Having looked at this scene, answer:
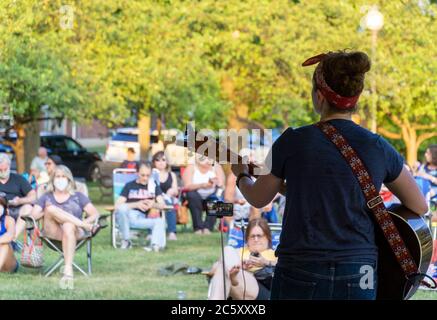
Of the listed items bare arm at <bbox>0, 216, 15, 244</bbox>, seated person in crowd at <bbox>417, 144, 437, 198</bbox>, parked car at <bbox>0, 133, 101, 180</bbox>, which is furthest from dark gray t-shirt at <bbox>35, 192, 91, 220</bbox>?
parked car at <bbox>0, 133, 101, 180</bbox>

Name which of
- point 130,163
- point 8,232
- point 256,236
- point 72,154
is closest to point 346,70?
point 256,236

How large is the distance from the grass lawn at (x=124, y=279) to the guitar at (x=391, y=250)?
18.0ft

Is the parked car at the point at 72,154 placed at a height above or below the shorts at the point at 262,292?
above

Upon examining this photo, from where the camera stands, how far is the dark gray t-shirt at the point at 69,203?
11.2 meters

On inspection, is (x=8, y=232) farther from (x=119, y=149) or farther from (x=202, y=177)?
(x=119, y=149)

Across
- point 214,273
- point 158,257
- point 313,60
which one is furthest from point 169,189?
point 313,60

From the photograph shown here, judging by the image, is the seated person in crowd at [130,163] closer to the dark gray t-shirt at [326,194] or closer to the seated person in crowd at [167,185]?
the seated person in crowd at [167,185]

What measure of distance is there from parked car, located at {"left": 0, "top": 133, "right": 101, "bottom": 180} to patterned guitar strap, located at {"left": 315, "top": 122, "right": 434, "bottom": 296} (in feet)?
88.1

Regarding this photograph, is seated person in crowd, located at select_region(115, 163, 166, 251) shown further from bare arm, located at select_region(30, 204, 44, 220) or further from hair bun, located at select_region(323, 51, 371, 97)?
hair bun, located at select_region(323, 51, 371, 97)

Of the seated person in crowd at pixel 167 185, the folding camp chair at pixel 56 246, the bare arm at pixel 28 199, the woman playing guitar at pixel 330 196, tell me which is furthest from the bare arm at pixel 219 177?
the woman playing guitar at pixel 330 196

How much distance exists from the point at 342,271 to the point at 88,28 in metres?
14.4

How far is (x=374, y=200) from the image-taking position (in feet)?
12.3

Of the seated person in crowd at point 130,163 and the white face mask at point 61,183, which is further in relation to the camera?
the seated person in crowd at point 130,163
